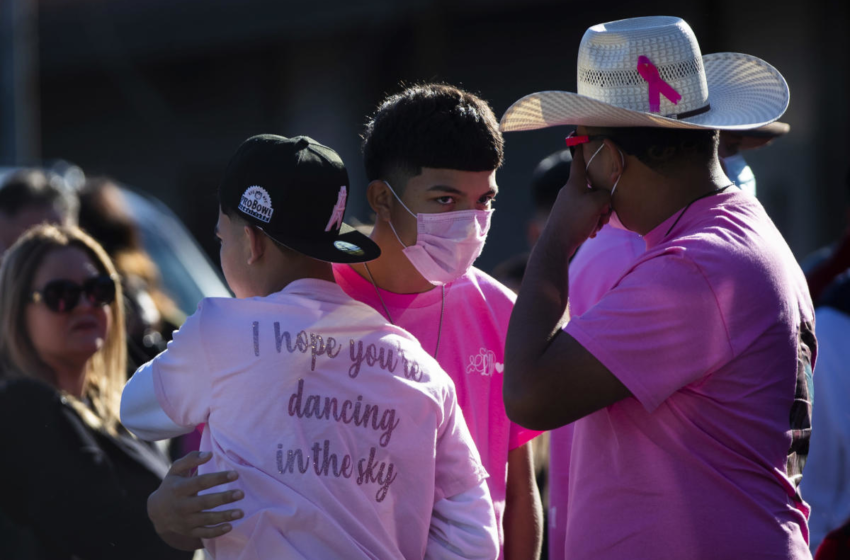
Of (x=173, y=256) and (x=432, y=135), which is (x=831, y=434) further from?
(x=173, y=256)

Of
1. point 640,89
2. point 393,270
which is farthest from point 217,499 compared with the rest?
point 640,89

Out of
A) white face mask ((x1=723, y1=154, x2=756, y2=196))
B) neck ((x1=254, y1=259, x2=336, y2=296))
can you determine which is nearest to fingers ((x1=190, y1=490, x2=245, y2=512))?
neck ((x1=254, y1=259, x2=336, y2=296))

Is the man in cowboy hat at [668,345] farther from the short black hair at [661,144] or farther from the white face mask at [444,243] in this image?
the white face mask at [444,243]

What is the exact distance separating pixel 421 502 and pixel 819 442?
2329mm

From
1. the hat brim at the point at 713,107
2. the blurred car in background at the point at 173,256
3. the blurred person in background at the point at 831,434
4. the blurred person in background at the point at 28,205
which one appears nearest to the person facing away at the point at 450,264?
the hat brim at the point at 713,107

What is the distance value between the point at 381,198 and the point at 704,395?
1.03m

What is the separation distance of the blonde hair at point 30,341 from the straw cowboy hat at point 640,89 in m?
1.80

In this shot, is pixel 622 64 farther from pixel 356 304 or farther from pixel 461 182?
pixel 356 304

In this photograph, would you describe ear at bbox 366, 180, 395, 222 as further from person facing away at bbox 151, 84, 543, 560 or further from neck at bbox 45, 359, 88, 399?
neck at bbox 45, 359, 88, 399

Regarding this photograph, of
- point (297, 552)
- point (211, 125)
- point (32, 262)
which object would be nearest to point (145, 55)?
point (211, 125)

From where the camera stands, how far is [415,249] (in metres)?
2.59

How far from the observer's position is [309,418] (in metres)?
2.05

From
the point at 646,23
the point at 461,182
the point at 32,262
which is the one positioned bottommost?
the point at 32,262

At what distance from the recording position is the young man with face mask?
2.57m
